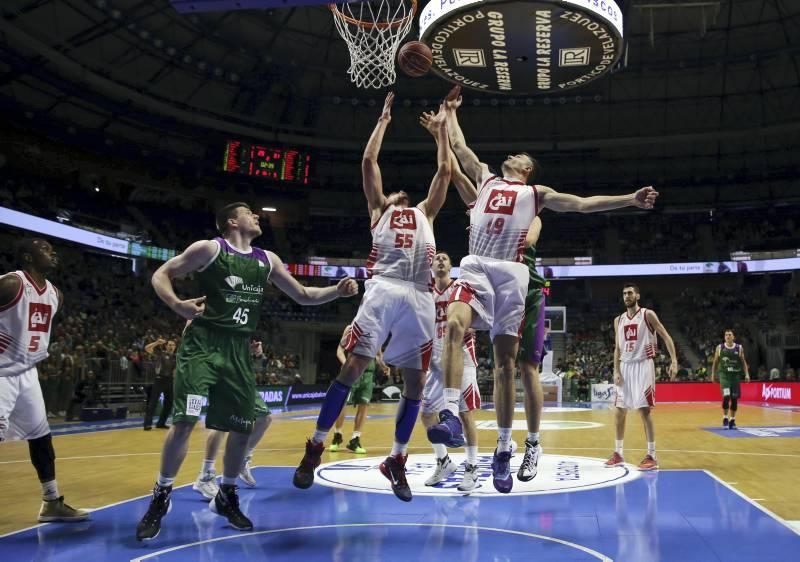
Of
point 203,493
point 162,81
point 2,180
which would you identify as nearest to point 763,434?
point 203,493

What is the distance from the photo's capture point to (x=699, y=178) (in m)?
36.9

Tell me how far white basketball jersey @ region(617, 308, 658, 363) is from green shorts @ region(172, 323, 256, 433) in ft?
19.4

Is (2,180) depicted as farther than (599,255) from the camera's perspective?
No

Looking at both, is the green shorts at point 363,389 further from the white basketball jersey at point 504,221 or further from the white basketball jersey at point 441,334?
the white basketball jersey at point 504,221

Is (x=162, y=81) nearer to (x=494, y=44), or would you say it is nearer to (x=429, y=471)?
(x=494, y=44)

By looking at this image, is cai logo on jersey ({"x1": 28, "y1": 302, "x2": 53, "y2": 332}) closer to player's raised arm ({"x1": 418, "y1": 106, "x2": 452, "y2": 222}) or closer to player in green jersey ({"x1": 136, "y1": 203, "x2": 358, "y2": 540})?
player in green jersey ({"x1": 136, "y1": 203, "x2": 358, "y2": 540})

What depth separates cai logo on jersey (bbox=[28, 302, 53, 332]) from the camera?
5.66 meters

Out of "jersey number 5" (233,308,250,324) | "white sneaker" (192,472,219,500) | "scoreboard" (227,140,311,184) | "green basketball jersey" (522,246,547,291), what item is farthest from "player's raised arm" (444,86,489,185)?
"scoreboard" (227,140,311,184)

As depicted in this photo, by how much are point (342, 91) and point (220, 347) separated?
28.6m

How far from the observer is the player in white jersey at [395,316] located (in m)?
5.38

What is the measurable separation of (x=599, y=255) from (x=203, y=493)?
34.0 meters

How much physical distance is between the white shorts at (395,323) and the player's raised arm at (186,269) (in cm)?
120

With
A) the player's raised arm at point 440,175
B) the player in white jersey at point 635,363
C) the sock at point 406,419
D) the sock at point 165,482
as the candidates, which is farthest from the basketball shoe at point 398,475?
the player in white jersey at point 635,363

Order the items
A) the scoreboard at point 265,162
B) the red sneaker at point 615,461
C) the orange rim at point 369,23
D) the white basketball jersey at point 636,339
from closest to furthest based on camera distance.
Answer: the red sneaker at point 615,461
the white basketball jersey at point 636,339
the orange rim at point 369,23
the scoreboard at point 265,162
